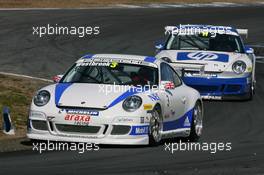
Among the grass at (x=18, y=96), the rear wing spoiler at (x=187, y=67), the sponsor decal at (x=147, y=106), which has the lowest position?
the grass at (x=18, y=96)

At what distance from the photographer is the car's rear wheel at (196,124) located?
44.2 ft

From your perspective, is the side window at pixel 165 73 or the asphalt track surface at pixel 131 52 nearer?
the asphalt track surface at pixel 131 52

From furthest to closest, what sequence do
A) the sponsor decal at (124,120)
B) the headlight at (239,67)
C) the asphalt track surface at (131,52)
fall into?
the headlight at (239,67), the sponsor decal at (124,120), the asphalt track surface at (131,52)

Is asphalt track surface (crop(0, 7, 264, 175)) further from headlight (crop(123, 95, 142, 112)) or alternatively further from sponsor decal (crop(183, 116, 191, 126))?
headlight (crop(123, 95, 142, 112))

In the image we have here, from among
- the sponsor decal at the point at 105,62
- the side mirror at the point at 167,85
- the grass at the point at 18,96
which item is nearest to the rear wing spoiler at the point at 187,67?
the grass at the point at 18,96

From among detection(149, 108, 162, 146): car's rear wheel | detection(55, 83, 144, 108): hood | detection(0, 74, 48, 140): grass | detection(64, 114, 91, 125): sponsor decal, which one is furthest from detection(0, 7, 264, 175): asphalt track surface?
detection(0, 74, 48, 140): grass

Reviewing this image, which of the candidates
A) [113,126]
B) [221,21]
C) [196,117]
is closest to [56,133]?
[113,126]

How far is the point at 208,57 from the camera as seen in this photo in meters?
18.3

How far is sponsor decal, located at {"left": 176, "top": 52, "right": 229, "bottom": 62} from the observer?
718 inches

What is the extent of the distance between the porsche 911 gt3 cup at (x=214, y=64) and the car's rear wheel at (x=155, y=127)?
5.65 m

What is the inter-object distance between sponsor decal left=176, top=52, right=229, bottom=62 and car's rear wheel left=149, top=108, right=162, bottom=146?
594 centimetres

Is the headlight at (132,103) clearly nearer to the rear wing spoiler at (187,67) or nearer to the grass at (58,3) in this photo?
the rear wing spoiler at (187,67)

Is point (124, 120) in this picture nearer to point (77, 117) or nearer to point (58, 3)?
point (77, 117)

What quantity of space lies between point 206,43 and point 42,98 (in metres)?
7.59
